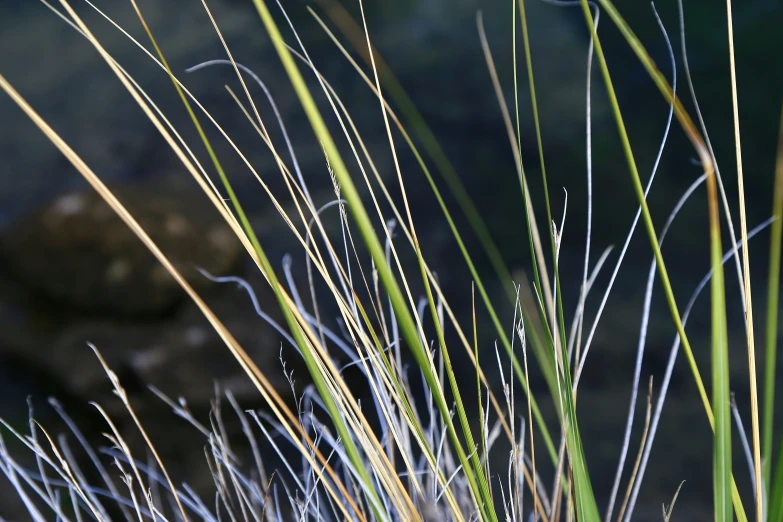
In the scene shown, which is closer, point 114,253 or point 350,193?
point 350,193

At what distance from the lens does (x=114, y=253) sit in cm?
136

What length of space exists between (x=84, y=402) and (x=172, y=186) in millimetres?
526

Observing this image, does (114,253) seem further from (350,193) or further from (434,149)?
(350,193)

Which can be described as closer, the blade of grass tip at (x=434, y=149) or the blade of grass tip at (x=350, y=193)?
the blade of grass tip at (x=350, y=193)

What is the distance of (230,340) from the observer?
0.35 metres

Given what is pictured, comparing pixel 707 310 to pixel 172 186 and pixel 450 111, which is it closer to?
pixel 450 111

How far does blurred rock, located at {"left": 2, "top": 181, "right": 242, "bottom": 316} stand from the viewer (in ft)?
4.46

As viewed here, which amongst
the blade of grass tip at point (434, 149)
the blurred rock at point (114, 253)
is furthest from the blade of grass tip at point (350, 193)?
the blurred rock at point (114, 253)

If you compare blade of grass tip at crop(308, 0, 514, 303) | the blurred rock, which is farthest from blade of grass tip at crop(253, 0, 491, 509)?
the blurred rock

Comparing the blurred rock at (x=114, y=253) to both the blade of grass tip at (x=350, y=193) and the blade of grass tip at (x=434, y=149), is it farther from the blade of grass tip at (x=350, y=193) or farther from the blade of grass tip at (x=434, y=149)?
the blade of grass tip at (x=350, y=193)

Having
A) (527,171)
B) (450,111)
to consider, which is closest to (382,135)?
(450,111)

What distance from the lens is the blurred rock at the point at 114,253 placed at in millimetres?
1359

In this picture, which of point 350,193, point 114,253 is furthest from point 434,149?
point 114,253

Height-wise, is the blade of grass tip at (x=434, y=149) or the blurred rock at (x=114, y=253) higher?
the blade of grass tip at (x=434, y=149)
